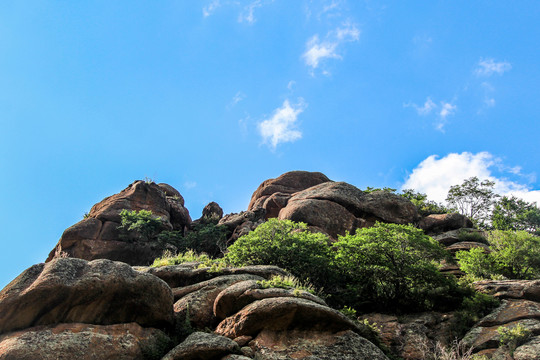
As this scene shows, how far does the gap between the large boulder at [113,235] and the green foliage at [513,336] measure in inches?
1099

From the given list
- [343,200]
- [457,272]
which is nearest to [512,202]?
[343,200]

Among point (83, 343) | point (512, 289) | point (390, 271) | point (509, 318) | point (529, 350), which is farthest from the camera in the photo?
point (390, 271)

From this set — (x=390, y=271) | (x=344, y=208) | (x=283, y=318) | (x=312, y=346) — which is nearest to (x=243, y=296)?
(x=283, y=318)

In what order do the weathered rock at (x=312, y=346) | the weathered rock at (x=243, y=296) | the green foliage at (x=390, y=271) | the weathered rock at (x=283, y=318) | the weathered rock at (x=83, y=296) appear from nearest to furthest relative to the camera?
1. the weathered rock at (x=83, y=296)
2. the weathered rock at (x=312, y=346)
3. the weathered rock at (x=283, y=318)
4. the weathered rock at (x=243, y=296)
5. the green foliage at (x=390, y=271)

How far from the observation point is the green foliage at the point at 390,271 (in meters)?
20.3

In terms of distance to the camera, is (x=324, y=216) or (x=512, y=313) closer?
(x=512, y=313)

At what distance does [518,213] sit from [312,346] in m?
64.9

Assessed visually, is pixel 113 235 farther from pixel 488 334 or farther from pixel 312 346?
pixel 488 334

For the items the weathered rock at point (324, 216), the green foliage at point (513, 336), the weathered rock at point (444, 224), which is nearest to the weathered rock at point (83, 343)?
the green foliage at point (513, 336)

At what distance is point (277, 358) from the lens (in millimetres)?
11422

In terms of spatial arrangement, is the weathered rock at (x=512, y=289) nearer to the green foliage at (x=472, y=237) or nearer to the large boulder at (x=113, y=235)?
the green foliage at (x=472, y=237)

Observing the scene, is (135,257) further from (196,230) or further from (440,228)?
(440,228)

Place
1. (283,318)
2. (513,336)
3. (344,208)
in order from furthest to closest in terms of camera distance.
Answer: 1. (344,208)
2. (513,336)
3. (283,318)

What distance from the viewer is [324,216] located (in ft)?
118
